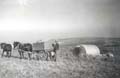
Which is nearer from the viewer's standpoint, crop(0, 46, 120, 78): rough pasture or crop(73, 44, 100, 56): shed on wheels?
crop(0, 46, 120, 78): rough pasture

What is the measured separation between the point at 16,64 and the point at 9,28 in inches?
15.1

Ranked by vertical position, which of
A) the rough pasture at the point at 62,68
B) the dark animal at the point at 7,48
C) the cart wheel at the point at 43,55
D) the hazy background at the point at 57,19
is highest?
the hazy background at the point at 57,19

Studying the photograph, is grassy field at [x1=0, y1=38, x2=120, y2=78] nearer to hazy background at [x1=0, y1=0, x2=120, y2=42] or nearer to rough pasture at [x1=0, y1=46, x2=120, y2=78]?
rough pasture at [x1=0, y1=46, x2=120, y2=78]

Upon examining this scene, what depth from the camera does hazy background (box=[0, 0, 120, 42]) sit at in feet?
5.92

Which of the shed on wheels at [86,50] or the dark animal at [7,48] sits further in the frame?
the shed on wheels at [86,50]

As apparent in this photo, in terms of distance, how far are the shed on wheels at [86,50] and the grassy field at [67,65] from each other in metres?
0.04

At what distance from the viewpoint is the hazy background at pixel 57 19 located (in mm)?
1804

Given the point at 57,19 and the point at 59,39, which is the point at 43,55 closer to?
the point at 59,39

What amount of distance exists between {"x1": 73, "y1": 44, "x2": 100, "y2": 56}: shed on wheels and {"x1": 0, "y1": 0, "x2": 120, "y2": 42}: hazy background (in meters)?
0.12

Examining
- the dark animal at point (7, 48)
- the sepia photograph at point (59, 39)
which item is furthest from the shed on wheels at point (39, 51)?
the dark animal at point (7, 48)

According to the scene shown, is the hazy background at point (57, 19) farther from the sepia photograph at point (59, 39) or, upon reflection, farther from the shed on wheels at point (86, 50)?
the shed on wheels at point (86, 50)

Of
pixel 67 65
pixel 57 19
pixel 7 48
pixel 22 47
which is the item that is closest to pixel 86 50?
pixel 67 65

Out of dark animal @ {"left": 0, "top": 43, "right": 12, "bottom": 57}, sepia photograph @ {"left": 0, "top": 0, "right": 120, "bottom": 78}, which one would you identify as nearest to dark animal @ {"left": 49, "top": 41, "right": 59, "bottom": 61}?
sepia photograph @ {"left": 0, "top": 0, "right": 120, "bottom": 78}

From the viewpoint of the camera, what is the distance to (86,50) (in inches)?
75.9
